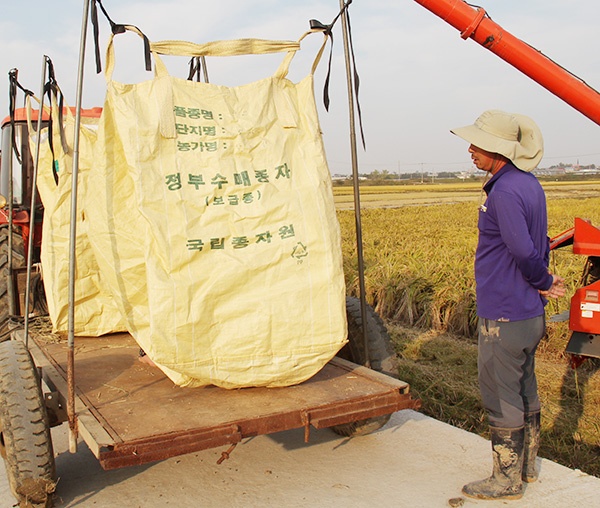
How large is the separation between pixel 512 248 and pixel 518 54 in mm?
2573

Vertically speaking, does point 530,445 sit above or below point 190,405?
below

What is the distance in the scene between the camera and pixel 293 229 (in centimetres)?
332

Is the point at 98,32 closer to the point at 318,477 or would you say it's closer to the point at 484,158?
the point at 484,158

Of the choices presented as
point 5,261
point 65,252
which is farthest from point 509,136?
point 5,261

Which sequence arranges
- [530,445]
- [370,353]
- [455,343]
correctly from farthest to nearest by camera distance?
1. [455,343]
2. [370,353]
3. [530,445]

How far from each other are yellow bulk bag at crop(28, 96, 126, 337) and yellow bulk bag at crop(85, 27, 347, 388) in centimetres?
112

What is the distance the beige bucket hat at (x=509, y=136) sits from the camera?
318 cm

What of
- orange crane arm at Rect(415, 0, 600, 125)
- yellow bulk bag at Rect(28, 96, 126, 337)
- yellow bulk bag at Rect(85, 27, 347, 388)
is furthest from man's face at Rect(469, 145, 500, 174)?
yellow bulk bag at Rect(28, 96, 126, 337)

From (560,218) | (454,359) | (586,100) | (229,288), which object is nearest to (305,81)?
(229,288)

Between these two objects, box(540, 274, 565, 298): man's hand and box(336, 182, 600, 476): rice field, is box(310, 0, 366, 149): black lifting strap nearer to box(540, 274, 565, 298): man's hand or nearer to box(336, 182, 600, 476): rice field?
box(540, 274, 565, 298): man's hand

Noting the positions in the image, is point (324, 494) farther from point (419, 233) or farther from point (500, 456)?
point (419, 233)

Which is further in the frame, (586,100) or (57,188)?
(586,100)

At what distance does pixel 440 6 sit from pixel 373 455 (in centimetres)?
326

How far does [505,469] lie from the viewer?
327 centimetres
